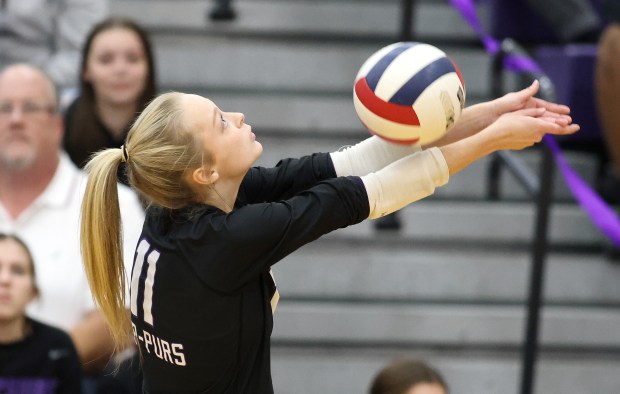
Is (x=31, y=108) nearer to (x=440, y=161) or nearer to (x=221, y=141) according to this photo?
(x=221, y=141)

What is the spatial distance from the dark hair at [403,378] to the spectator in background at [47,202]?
3.01ft

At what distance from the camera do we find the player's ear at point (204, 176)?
7.89ft

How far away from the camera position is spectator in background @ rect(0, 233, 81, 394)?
338 cm

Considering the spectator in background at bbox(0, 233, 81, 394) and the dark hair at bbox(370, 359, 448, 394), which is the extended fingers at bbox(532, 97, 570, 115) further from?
the spectator in background at bbox(0, 233, 81, 394)

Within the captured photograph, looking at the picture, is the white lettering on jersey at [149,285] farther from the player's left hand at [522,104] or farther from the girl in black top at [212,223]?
the player's left hand at [522,104]

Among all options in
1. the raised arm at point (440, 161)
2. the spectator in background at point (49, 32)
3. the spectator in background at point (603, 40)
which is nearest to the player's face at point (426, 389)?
the raised arm at point (440, 161)

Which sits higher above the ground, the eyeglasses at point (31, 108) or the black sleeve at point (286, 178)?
the black sleeve at point (286, 178)

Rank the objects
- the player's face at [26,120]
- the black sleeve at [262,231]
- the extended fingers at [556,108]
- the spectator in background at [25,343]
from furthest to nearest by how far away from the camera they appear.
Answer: the player's face at [26,120], the spectator in background at [25,343], the extended fingers at [556,108], the black sleeve at [262,231]

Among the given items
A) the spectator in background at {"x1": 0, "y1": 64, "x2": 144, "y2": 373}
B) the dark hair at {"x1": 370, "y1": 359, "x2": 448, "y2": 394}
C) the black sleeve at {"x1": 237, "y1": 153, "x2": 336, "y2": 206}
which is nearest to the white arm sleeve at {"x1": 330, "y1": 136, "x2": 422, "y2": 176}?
the black sleeve at {"x1": 237, "y1": 153, "x2": 336, "y2": 206}

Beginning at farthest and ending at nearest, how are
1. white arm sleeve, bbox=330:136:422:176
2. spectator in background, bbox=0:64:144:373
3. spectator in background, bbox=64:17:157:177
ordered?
spectator in background, bbox=64:17:157:177
spectator in background, bbox=0:64:144:373
white arm sleeve, bbox=330:136:422:176

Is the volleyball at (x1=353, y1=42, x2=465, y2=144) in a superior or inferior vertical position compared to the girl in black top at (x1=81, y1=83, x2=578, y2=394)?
superior

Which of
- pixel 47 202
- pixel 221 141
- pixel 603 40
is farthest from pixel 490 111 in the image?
pixel 603 40

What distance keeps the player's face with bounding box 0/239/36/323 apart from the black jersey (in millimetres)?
1000

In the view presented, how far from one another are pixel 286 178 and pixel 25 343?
3.98 feet
